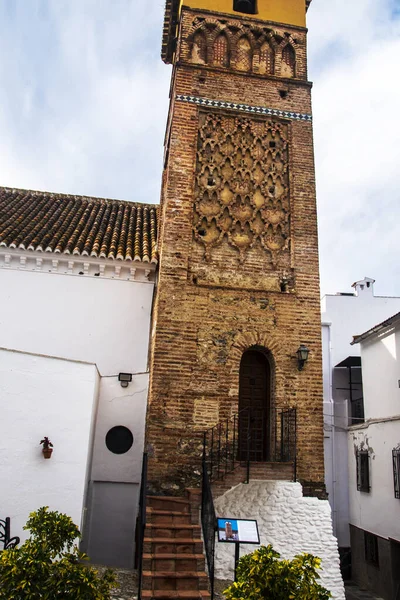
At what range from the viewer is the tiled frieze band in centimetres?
1122

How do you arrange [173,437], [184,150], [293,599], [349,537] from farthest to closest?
[349,537]
[184,150]
[173,437]
[293,599]

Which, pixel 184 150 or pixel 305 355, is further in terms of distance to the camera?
pixel 184 150

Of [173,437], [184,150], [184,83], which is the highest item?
[184,83]

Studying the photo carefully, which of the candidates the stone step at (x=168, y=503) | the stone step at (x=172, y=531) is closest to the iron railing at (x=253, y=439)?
the stone step at (x=168, y=503)

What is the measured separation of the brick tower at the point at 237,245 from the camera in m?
9.46

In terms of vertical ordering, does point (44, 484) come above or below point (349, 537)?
above

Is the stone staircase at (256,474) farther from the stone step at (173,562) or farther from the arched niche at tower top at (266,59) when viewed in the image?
the arched niche at tower top at (266,59)

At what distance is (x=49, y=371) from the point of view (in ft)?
26.7

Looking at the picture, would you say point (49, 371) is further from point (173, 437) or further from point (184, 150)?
point (184, 150)

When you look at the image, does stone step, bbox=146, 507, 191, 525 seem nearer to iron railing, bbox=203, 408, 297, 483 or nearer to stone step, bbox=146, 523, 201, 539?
stone step, bbox=146, 523, 201, 539

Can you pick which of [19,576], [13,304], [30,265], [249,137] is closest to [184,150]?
[249,137]

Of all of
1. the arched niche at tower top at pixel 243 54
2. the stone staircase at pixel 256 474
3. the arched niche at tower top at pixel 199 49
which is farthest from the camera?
the arched niche at tower top at pixel 243 54

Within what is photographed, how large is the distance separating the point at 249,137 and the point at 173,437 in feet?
21.9

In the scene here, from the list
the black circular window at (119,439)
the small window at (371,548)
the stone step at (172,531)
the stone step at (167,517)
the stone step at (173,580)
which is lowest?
the small window at (371,548)
